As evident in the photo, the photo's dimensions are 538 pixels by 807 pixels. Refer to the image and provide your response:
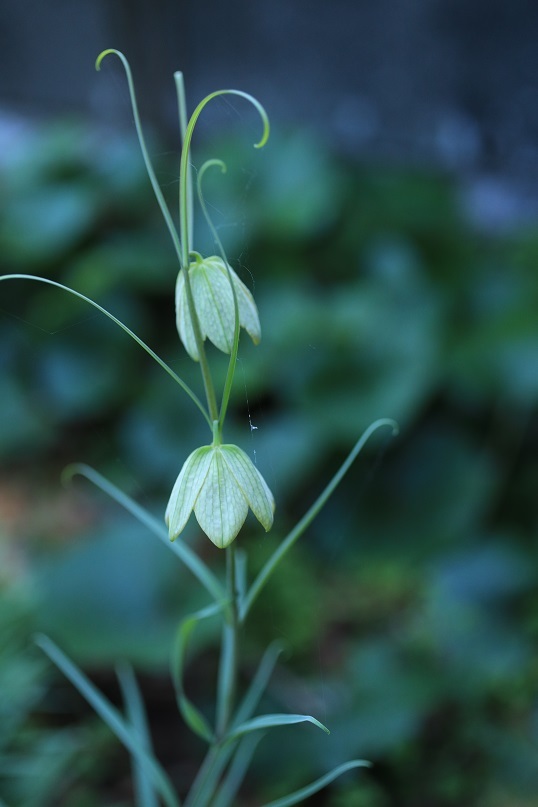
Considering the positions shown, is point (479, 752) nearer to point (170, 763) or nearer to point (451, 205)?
point (170, 763)

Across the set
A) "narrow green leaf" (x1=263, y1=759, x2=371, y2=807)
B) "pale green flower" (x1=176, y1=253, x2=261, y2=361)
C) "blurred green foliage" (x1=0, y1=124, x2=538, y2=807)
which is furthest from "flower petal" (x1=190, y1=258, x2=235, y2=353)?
"blurred green foliage" (x1=0, y1=124, x2=538, y2=807)

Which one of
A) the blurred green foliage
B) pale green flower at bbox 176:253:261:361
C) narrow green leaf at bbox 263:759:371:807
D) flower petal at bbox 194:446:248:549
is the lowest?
the blurred green foliage

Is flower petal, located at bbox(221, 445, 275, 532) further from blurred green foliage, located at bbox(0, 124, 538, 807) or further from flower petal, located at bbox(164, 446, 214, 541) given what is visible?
blurred green foliage, located at bbox(0, 124, 538, 807)

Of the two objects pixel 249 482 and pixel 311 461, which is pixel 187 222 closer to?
pixel 249 482

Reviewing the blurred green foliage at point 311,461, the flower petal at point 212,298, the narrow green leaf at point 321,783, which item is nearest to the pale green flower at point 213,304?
the flower petal at point 212,298

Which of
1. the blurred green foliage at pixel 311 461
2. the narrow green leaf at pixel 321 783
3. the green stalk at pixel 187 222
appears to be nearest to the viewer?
the green stalk at pixel 187 222

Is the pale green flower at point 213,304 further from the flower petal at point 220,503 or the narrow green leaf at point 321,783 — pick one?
the narrow green leaf at point 321,783

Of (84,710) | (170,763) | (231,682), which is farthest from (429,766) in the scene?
(231,682)

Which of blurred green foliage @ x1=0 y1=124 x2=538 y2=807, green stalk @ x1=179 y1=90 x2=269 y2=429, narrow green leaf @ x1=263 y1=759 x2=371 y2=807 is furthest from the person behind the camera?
blurred green foliage @ x1=0 y1=124 x2=538 y2=807
